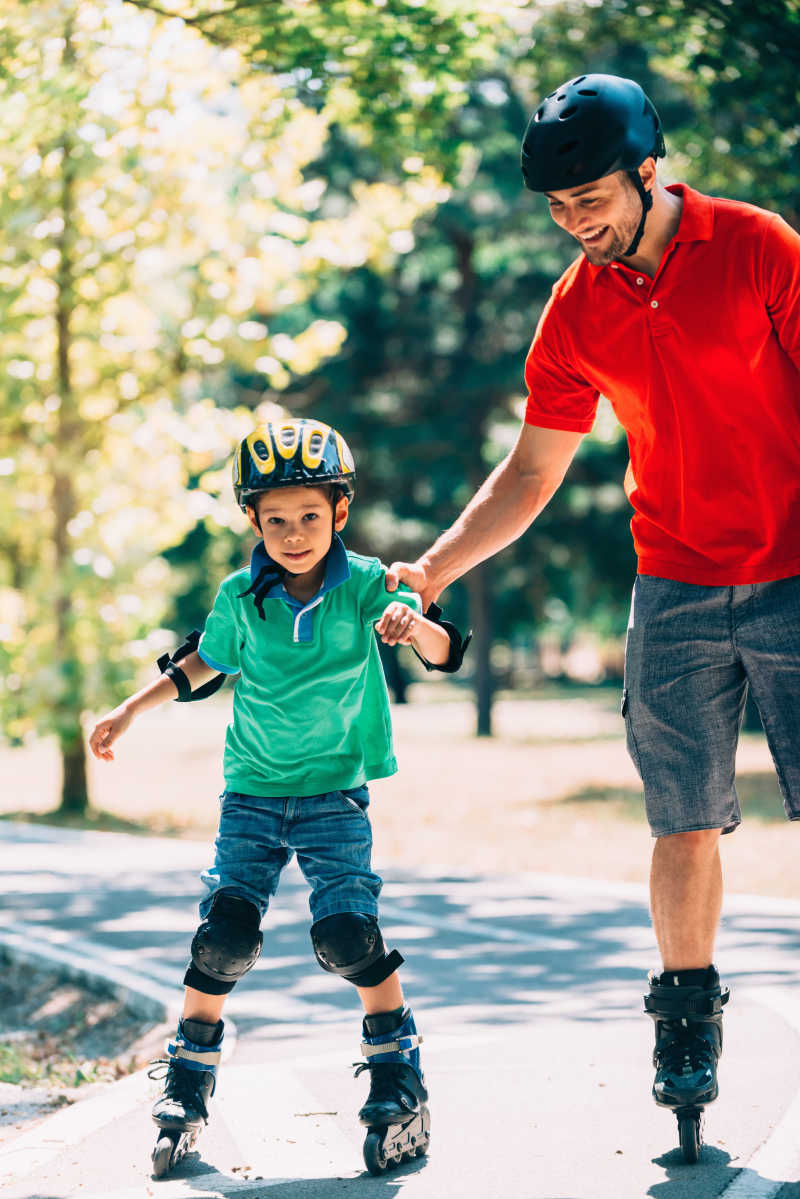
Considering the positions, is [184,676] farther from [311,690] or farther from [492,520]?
[492,520]

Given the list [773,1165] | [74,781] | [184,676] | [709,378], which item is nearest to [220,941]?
[184,676]

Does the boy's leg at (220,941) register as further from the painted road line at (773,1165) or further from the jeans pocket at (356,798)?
the painted road line at (773,1165)

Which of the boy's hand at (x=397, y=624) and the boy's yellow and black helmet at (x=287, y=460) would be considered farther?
the boy's yellow and black helmet at (x=287, y=460)

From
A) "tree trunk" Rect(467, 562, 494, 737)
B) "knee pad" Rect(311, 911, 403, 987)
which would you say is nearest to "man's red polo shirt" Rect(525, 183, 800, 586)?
"knee pad" Rect(311, 911, 403, 987)

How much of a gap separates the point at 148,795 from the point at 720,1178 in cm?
1421

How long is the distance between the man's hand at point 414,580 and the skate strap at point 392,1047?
1059 millimetres

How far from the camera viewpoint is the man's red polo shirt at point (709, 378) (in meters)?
3.47

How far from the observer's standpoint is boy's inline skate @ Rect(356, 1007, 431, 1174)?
3783mm

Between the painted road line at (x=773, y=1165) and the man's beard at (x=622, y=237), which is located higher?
the man's beard at (x=622, y=237)

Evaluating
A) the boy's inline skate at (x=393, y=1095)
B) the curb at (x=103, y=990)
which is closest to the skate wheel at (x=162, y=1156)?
the curb at (x=103, y=990)

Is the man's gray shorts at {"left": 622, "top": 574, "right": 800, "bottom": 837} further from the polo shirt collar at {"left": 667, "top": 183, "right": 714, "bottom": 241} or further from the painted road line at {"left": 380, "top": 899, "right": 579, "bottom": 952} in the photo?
the painted road line at {"left": 380, "top": 899, "right": 579, "bottom": 952}

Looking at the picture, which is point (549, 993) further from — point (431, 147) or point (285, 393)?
point (285, 393)

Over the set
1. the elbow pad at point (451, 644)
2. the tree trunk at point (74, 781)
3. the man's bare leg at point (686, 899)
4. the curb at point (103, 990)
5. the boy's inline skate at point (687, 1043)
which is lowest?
the tree trunk at point (74, 781)

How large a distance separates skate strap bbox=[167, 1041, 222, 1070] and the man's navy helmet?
7.13ft
